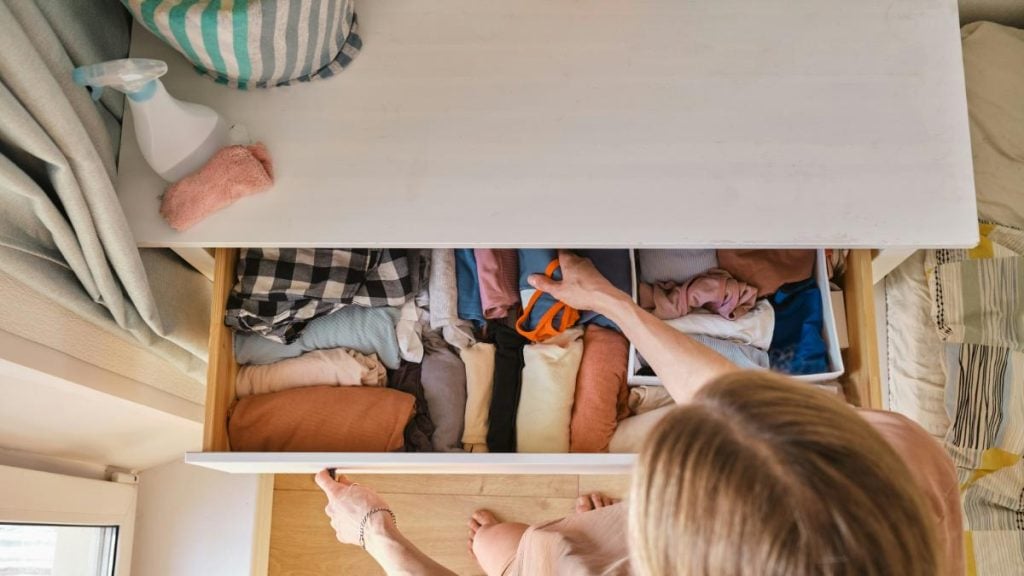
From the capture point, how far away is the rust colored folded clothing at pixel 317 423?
3.99 ft

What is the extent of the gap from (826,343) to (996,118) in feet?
1.77

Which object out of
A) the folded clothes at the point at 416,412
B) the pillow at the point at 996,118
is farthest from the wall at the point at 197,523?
the pillow at the point at 996,118

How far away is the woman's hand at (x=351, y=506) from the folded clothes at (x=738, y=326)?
52 centimetres

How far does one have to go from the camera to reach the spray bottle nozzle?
91 cm

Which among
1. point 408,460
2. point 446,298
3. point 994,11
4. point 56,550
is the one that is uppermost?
point 994,11

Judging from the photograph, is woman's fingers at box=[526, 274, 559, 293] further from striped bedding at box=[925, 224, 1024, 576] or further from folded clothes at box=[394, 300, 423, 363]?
striped bedding at box=[925, 224, 1024, 576]

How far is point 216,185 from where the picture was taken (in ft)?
3.44

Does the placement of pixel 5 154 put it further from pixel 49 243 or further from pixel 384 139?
pixel 384 139

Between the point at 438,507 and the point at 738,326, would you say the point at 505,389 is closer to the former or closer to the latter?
the point at 738,326

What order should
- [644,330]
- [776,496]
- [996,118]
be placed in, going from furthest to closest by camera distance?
[996,118]
[644,330]
[776,496]

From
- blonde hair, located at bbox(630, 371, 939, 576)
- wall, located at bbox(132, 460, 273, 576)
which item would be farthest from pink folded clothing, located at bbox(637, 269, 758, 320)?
wall, located at bbox(132, 460, 273, 576)

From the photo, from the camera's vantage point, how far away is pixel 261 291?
46.7 inches

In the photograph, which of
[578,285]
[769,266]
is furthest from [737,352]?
[578,285]

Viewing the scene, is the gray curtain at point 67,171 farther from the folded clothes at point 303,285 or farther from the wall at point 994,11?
the wall at point 994,11
